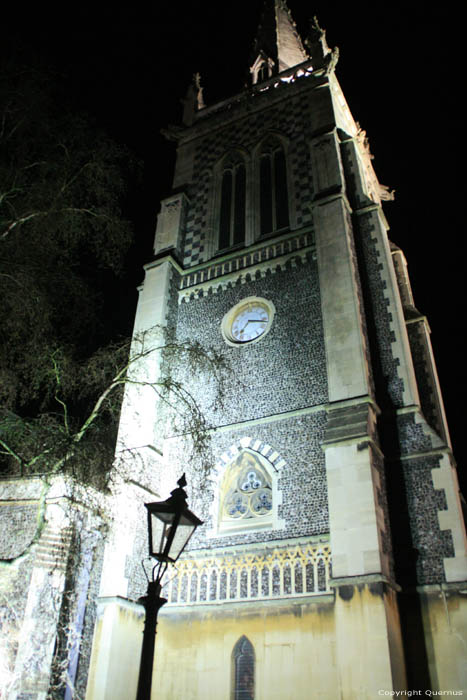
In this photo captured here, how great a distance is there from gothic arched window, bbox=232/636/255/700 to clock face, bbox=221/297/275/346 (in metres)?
7.02

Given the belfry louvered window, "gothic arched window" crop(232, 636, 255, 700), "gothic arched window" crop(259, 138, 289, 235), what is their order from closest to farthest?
"gothic arched window" crop(232, 636, 255, 700), "gothic arched window" crop(259, 138, 289, 235), the belfry louvered window

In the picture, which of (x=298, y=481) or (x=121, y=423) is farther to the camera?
(x=121, y=423)

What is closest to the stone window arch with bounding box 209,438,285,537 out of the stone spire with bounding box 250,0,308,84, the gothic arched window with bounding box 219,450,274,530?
the gothic arched window with bounding box 219,450,274,530

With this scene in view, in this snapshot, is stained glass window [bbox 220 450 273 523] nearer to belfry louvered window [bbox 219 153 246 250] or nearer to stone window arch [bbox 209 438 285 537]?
stone window arch [bbox 209 438 285 537]

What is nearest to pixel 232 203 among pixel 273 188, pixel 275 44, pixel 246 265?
pixel 273 188

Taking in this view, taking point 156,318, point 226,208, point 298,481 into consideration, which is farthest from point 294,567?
point 226,208

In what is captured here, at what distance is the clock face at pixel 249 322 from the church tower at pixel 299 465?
0.06 m

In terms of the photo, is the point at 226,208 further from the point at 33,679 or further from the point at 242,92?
the point at 33,679

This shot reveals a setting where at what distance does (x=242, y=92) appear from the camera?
71.6 feet

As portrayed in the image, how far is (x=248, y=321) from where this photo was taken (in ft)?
49.5

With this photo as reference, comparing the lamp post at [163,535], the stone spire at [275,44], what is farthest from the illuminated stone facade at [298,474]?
the stone spire at [275,44]

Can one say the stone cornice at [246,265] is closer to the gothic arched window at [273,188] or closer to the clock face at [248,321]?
the clock face at [248,321]

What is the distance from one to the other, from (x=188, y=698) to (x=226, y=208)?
14165mm

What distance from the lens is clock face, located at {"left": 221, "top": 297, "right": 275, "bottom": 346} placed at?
1472 cm
